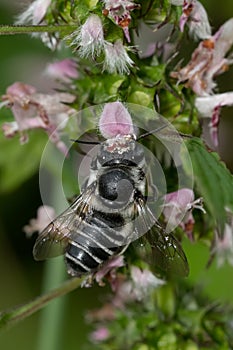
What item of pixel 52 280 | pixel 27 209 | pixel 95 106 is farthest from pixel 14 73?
pixel 95 106

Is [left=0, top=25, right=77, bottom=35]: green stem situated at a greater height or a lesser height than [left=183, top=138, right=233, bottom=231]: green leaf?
greater

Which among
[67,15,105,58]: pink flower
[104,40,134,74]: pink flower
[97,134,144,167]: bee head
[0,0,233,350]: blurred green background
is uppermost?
[67,15,105,58]: pink flower

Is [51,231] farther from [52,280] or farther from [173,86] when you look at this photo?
[52,280]

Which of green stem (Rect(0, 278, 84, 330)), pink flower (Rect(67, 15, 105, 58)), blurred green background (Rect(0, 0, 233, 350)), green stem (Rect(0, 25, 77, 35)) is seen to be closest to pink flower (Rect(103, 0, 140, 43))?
pink flower (Rect(67, 15, 105, 58))

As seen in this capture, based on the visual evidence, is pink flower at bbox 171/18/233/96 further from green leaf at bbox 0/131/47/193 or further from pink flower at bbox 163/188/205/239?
Answer: green leaf at bbox 0/131/47/193

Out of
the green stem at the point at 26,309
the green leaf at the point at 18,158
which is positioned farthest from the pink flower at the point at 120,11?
the green leaf at the point at 18,158

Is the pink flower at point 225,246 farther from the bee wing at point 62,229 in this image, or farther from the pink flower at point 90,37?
the pink flower at point 90,37
